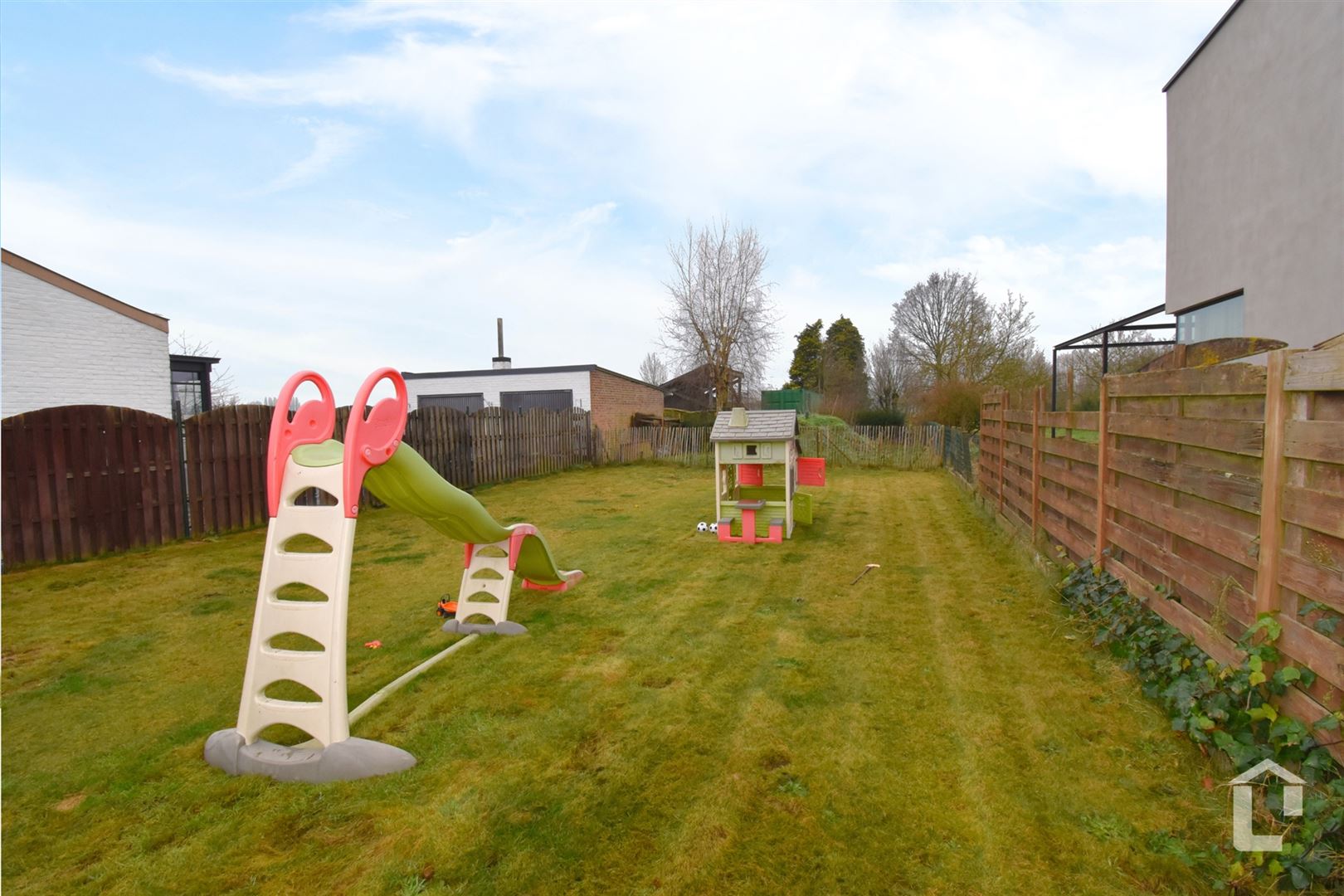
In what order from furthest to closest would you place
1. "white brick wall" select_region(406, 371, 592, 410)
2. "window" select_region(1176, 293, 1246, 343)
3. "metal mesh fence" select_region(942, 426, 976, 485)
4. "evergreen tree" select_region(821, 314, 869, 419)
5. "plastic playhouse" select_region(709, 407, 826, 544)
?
"evergreen tree" select_region(821, 314, 869, 419), "white brick wall" select_region(406, 371, 592, 410), "metal mesh fence" select_region(942, 426, 976, 485), "window" select_region(1176, 293, 1246, 343), "plastic playhouse" select_region(709, 407, 826, 544)

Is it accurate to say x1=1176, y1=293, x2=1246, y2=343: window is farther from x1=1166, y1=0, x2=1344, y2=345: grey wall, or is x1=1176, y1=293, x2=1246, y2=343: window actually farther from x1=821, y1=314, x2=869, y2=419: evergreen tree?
x1=821, y1=314, x2=869, y2=419: evergreen tree

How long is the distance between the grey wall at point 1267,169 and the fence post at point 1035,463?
5465mm

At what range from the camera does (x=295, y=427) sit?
3576 mm

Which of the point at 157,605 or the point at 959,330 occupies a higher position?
the point at 959,330

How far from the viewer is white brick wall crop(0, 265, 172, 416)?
38.2ft

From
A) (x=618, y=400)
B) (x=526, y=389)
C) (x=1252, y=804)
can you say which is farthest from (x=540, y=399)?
(x=1252, y=804)

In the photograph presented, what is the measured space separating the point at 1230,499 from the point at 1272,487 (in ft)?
1.44

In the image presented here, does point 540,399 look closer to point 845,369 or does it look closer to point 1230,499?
point 1230,499

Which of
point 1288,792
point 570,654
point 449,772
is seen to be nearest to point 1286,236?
point 1288,792

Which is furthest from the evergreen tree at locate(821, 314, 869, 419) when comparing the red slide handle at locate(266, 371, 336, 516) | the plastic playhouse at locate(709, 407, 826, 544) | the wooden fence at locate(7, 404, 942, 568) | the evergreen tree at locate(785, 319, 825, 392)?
the red slide handle at locate(266, 371, 336, 516)

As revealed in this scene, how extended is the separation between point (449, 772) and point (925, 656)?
133 inches

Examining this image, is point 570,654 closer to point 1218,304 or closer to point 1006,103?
point 1006,103

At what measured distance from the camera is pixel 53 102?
17.9 feet

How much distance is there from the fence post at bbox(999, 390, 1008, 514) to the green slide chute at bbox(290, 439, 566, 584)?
701 cm
